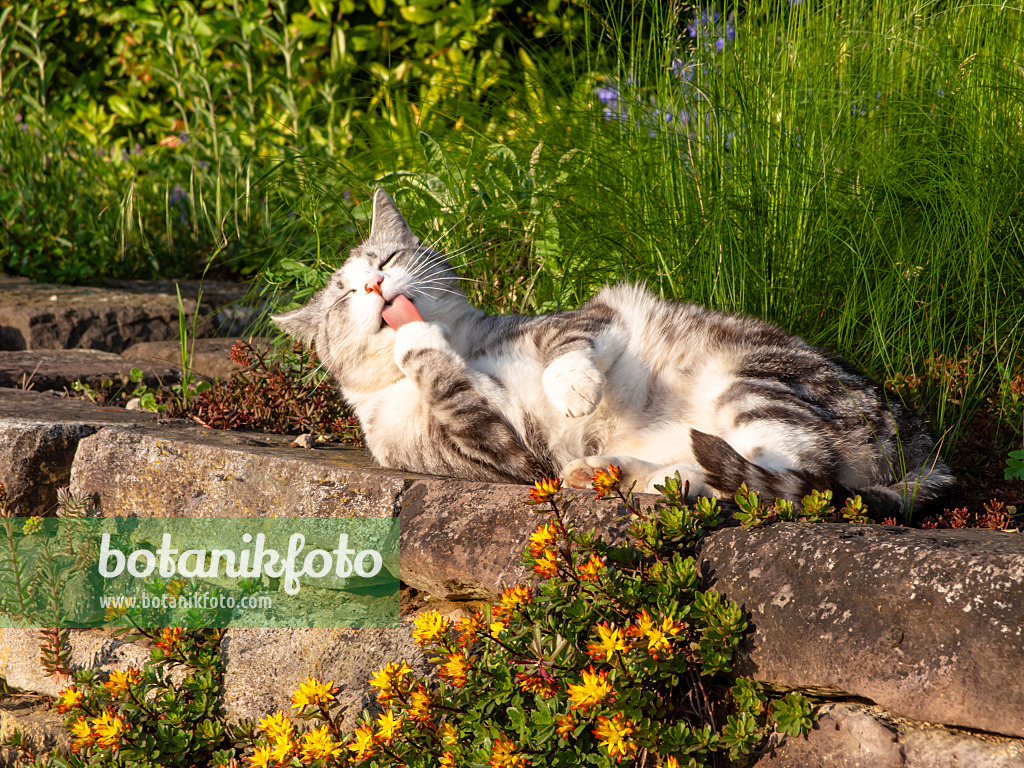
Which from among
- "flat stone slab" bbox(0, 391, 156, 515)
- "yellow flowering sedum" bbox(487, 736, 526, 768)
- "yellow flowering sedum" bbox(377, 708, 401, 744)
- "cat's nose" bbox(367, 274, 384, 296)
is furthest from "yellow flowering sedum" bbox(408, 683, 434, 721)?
"flat stone slab" bbox(0, 391, 156, 515)

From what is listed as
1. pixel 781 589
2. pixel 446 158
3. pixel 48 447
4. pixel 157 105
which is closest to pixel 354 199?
pixel 446 158

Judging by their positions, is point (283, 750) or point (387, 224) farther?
point (387, 224)

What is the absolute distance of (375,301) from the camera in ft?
8.28

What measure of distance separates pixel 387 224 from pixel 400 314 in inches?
17.2

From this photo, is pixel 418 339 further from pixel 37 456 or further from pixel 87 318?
pixel 87 318

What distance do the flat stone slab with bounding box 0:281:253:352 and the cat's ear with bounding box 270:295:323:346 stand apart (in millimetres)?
1540

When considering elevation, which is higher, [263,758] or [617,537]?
[617,537]

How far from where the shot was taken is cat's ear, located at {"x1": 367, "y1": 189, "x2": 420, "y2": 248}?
277 cm

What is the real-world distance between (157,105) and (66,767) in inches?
260

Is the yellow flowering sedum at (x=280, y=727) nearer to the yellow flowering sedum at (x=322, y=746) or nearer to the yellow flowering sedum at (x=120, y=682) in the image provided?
the yellow flowering sedum at (x=322, y=746)

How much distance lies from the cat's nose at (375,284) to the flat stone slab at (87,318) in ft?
6.55

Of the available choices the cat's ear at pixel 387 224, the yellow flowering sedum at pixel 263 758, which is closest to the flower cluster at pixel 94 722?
the yellow flowering sedum at pixel 263 758

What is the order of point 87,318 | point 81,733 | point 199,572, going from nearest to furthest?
point 81,733 → point 199,572 → point 87,318

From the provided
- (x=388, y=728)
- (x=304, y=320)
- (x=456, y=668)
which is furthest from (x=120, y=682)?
(x=304, y=320)
